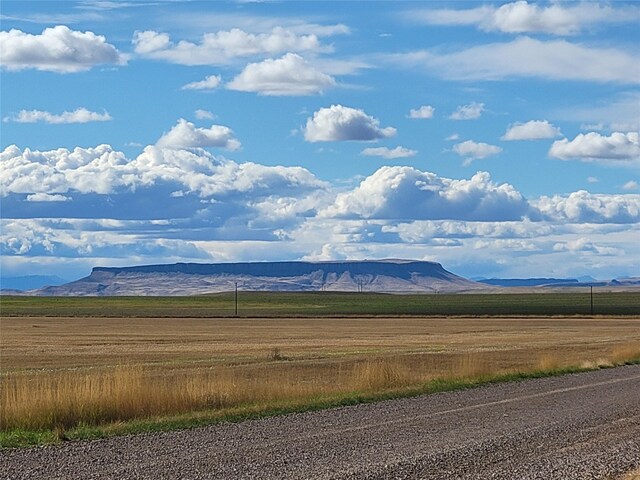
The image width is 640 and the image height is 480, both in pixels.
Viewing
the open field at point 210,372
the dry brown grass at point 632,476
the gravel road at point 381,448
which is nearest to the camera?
the dry brown grass at point 632,476

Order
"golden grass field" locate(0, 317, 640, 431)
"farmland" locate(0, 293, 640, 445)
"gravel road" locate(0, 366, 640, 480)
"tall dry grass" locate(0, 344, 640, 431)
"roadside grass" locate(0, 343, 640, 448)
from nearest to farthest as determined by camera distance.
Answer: "gravel road" locate(0, 366, 640, 480) < "roadside grass" locate(0, 343, 640, 448) < "tall dry grass" locate(0, 344, 640, 431) < "farmland" locate(0, 293, 640, 445) < "golden grass field" locate(0, 317, 640, 431)

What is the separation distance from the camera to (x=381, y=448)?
16.0m

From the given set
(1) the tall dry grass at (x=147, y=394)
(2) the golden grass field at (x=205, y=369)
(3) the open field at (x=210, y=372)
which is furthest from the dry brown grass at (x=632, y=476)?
(1) the tall dry grass at (x=147, y=394)

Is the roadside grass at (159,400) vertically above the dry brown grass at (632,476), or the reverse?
the roadside grass at (159,400)

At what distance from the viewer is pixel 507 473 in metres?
13.9

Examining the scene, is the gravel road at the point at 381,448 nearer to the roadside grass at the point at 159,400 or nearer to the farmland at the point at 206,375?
the roadside grass at the point at 159,400

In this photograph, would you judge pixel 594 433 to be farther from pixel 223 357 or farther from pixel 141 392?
pixel 223 357

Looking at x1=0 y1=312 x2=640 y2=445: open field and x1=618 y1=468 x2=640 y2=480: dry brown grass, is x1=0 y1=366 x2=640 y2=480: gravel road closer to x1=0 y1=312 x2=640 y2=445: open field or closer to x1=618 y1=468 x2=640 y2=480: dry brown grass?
x1=618 y1=468 x2=640 y2=480: dry brown grass

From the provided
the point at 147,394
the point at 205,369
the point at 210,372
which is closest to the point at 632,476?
the point at 147,394

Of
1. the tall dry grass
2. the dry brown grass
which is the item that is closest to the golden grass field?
the tall dry grass

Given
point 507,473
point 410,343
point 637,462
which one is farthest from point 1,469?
point 410,343

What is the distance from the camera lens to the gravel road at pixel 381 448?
45.7 ft

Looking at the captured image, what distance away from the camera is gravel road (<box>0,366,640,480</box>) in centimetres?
1394

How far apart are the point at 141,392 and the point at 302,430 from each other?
4.45 meters
